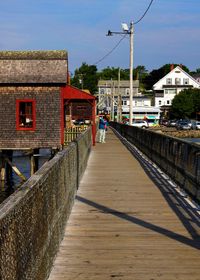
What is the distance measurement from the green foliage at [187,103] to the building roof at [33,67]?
77204 mm

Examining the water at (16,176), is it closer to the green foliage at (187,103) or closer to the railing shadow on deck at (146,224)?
the railing shadow on deck at (146,224)

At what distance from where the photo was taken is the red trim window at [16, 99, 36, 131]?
3130 cm

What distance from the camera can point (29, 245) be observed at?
480 centimetres

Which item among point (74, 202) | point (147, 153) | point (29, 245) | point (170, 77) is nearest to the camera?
point (29, 245)

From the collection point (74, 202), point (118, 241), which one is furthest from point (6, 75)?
point (118, 241)

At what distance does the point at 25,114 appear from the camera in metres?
31.6

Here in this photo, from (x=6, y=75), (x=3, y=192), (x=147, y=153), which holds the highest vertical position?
(x=6, y=75)

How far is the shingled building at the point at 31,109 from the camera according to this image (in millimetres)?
31234

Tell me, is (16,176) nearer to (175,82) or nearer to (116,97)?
(175,82)

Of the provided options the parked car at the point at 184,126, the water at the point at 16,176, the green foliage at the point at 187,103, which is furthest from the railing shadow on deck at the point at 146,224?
the green foliage at the point at 187,103

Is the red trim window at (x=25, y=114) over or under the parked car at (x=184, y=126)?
over

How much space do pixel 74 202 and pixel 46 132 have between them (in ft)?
65.5

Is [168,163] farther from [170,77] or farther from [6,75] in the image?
[170,77]

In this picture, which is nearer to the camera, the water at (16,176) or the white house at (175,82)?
the water at (16,176)
